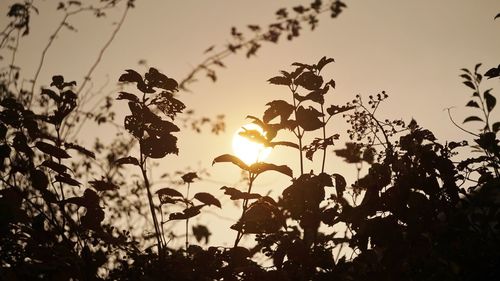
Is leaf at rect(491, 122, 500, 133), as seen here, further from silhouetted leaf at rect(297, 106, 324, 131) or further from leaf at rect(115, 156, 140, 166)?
leaf at rect(115, 156, 140, 166)

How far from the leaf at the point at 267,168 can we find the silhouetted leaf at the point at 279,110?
1.61 ft

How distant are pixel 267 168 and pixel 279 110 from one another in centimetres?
63

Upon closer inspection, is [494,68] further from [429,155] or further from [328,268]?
[328,268]

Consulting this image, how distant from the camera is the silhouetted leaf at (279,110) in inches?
131

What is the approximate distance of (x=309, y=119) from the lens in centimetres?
327

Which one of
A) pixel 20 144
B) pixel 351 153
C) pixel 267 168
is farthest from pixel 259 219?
pixel 20 144

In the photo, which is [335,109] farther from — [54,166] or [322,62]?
[54,166]

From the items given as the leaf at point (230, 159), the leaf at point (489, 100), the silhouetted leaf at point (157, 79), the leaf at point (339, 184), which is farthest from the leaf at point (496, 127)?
the silhouetted leaf at point (157, 79)

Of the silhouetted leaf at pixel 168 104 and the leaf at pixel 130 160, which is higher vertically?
the silhouetted leaf at pixel 168 104

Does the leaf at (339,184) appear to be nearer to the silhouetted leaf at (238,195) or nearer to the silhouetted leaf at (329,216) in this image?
the silhouetted leaf at (329,216)

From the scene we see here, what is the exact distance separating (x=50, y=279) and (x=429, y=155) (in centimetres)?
306

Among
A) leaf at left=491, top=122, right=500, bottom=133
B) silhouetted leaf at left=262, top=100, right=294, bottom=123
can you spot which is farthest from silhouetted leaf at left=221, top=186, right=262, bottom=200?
leaf at left=491, top=122, right=500, bottom=133

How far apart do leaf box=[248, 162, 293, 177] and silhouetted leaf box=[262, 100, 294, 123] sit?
1.61 feet

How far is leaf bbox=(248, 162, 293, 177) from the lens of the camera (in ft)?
9.83
